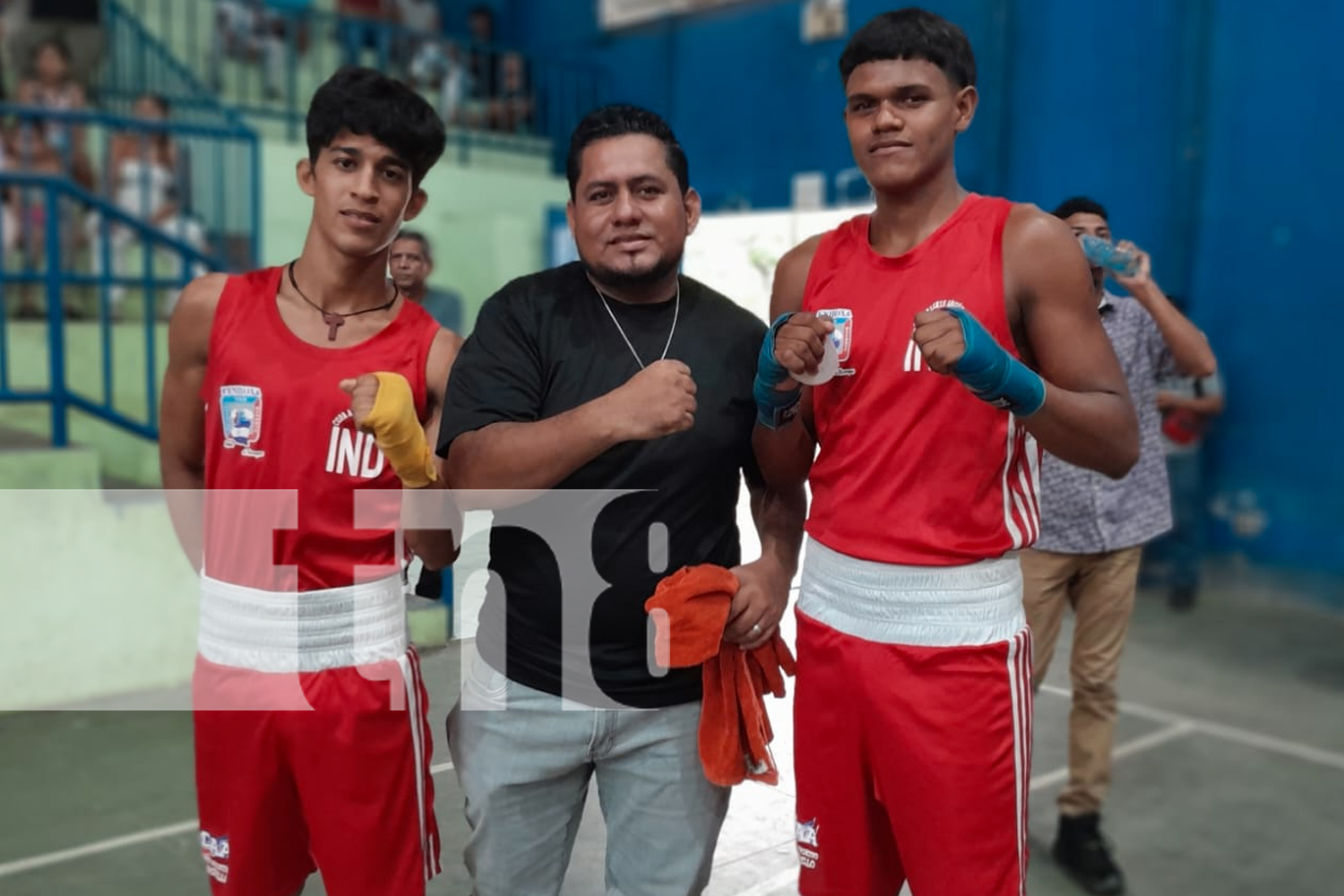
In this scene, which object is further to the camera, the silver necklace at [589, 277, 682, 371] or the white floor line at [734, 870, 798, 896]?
the white floor line at [734, 870, 798, 896]

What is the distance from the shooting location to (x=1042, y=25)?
24.2ft

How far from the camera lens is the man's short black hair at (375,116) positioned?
6.48 ft

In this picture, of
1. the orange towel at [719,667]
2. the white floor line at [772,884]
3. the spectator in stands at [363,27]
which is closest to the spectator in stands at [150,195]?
the spectator in stands at [363,27]

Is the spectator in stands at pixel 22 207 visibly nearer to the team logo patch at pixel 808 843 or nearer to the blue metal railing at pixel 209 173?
the blue metal railing at pixel 209 173

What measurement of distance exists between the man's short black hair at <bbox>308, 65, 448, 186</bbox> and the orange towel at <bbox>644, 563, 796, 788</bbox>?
2.87ft

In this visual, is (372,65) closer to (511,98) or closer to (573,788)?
(511,98)

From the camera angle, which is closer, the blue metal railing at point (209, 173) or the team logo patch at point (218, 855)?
the team logo patch at point (218, 855)

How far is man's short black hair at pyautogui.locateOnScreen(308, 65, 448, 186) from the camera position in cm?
197

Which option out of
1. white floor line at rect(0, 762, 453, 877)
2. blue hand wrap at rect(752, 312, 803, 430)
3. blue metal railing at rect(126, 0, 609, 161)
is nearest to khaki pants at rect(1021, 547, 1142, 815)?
blue hand wrap at rect(752, 312, 803, 430)

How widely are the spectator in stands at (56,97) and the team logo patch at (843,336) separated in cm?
599

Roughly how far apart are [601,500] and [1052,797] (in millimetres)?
2486

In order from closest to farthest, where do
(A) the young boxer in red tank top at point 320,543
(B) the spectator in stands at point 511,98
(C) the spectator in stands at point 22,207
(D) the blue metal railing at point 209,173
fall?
(A) the young boxer in red tank top at point 320,543 → (C) the spectator in stands at point 22,207 → (D) the blue metal railing at point 209,173 → (B) the spectator in stands at point 511,98

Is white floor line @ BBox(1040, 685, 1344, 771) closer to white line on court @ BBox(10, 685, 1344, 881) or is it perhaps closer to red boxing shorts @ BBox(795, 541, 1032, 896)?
white line on court @ BBox(10, 685, 1344, 881)

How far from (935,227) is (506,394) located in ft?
2.45
